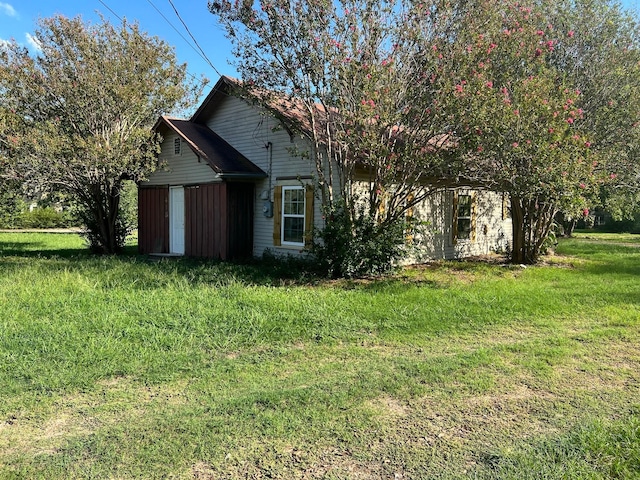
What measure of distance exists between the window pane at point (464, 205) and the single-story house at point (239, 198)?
0.03 m

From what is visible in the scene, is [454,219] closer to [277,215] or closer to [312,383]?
[277,215]

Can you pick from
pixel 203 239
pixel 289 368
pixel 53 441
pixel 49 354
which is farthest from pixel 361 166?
pixel 53 441

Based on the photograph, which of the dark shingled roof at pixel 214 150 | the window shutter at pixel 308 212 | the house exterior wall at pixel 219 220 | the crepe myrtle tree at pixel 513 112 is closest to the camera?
the crepe myrtle tree at pixel 513 112

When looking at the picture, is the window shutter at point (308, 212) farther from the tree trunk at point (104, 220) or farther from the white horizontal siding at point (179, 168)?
the tree trunk at point (104, 220)

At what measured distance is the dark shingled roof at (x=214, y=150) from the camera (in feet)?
39.9

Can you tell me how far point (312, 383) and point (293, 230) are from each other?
26.8 feet

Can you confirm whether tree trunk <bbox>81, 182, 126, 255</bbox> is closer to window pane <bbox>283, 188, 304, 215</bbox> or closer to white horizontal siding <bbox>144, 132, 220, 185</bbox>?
white horizontal siding <bbox>144, 132, 220, 185</bbox>

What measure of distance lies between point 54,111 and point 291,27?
7.57 metres

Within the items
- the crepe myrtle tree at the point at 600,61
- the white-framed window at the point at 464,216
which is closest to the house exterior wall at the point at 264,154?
the white-framed window at the point at 464,216

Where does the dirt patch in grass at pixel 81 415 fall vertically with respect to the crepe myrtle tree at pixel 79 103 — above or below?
below

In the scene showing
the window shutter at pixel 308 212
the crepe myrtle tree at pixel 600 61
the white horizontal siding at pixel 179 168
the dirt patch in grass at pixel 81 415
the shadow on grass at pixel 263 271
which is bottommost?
the dirt patch in grass at pixel 81 415

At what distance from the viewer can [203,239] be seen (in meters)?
13.2

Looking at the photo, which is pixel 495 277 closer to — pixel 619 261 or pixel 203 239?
pixel 619 261

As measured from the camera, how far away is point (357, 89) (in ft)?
27.6
